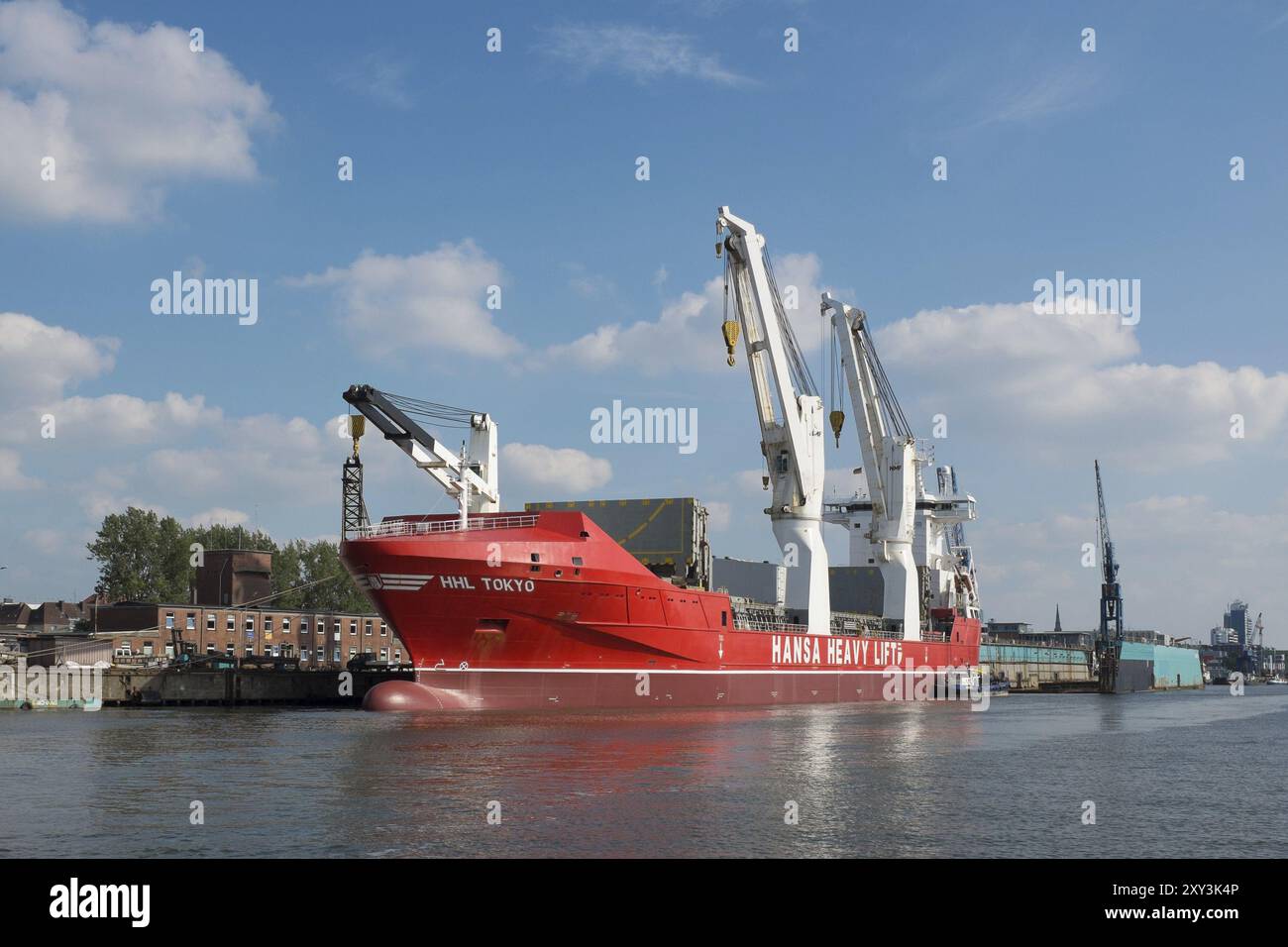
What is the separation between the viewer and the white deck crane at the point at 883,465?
69.9m

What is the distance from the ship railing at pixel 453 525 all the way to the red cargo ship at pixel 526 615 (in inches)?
2.0

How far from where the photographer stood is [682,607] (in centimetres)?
4678

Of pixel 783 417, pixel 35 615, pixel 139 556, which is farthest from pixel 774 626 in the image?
pixel 35 615

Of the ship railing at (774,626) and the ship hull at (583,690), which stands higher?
the ship railing at (774,626)

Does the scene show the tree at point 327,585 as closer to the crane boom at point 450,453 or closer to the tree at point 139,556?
the tree at point 139,556

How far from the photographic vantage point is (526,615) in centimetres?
4106

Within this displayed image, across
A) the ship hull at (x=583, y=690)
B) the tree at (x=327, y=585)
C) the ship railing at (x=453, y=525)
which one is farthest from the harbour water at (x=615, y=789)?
the tree at (x=327, y=585)

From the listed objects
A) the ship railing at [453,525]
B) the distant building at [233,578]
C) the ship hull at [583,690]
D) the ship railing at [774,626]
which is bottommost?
the ship hull at [583,690]

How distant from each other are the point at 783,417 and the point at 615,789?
34.4 m

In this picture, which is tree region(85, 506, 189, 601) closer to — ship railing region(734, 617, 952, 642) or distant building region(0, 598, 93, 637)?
distant building region(0, 598, 93, 637)

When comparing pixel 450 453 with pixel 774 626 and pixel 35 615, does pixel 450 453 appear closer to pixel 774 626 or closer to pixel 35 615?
pixel 774 626

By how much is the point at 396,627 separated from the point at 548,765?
51.3ft
